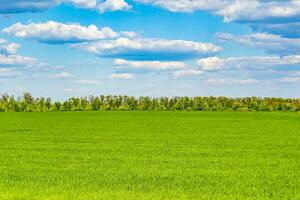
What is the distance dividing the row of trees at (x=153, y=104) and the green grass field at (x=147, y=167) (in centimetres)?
2733

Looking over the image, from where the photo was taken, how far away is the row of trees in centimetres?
5038

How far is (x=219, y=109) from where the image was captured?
177 feet

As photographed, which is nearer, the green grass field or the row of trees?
the green grass field

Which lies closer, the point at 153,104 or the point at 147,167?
the point at 147,167

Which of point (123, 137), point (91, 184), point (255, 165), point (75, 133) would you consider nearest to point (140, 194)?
point (91, 184)

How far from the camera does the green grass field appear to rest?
10750mm

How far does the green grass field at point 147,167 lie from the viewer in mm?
10750

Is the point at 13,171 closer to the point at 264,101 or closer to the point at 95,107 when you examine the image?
the point at 95,107

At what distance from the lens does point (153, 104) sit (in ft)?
176

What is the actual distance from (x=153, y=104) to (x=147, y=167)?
39.8m

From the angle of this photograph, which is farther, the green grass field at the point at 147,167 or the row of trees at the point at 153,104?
the row of trees at the point at 153,104

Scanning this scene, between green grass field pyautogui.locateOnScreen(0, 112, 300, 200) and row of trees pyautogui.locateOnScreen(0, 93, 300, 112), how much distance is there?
89.7 feet

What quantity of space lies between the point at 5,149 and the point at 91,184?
757 centimetres

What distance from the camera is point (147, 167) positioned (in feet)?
45.4
